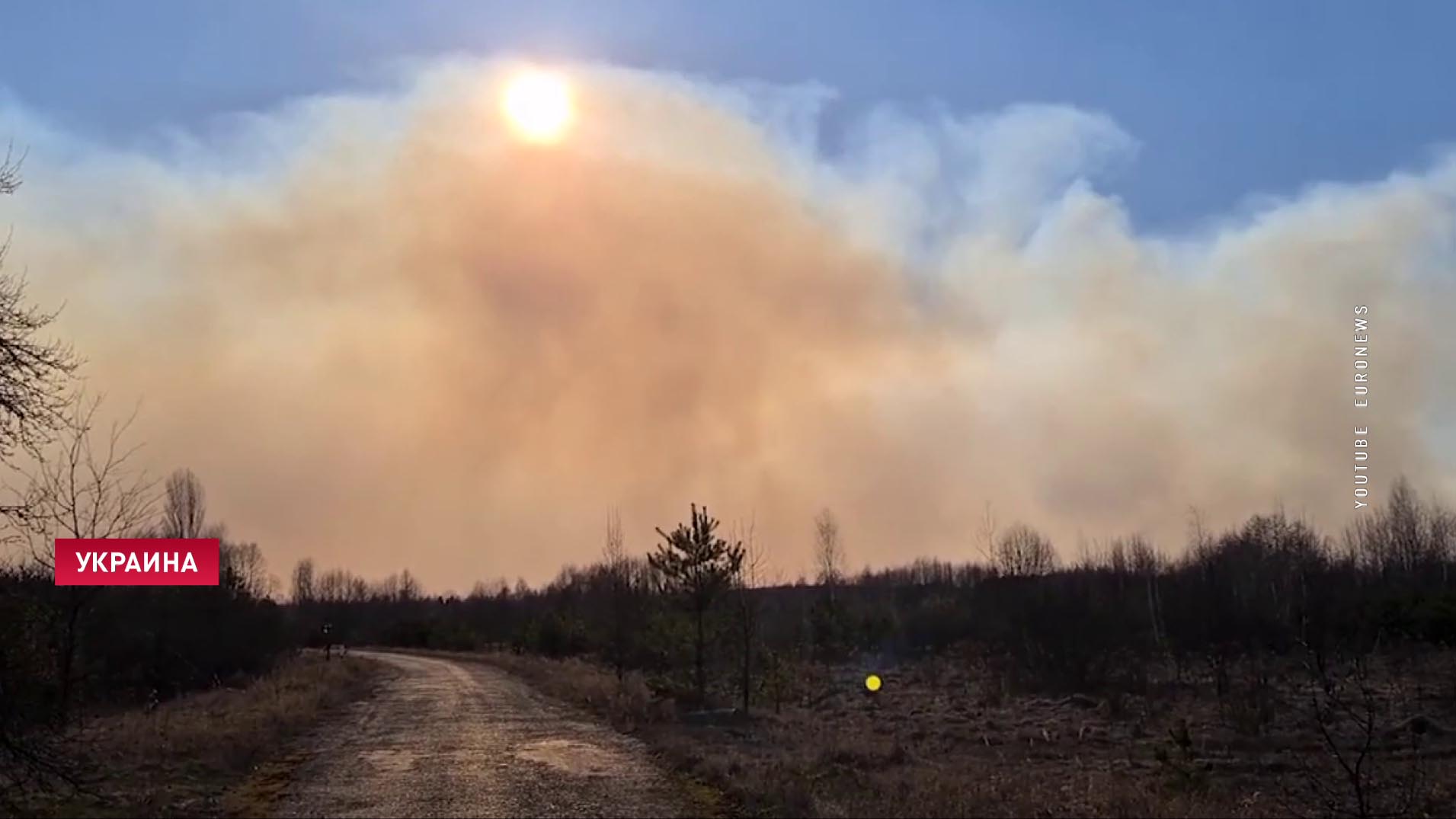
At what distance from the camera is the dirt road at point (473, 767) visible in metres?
13.2

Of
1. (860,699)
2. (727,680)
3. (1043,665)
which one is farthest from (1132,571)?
(727,680)

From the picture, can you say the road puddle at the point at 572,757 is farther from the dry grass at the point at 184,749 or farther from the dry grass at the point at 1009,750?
the dry grass at the point at 184,749

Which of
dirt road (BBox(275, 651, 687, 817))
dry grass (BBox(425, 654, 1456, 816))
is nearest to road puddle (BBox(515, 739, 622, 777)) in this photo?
dirt road (BBox(275, 651, 687, 817))

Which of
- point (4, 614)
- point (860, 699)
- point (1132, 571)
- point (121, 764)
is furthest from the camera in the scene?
point (1132, 571)

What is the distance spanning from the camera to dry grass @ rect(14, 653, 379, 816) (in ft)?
42.8

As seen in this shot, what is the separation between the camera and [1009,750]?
21312 mm

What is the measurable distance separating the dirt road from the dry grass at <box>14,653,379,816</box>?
84cm

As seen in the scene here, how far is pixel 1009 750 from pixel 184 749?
→ 1484 cm

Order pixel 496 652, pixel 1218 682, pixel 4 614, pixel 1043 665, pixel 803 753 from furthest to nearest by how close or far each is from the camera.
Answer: pixel 496 652 < pixel 1043 665 < pixel 1218 682 < pixel 803 753 < pixel 4 614

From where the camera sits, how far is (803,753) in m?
17.5

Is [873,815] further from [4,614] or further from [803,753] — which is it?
[4,614]

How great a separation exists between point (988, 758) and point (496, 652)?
181 feet

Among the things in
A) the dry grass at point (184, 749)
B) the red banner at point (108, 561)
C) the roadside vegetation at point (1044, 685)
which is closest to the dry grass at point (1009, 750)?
the roadside vegetation at point (1044, 685)

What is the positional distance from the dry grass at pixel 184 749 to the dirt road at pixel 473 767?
841 mm
